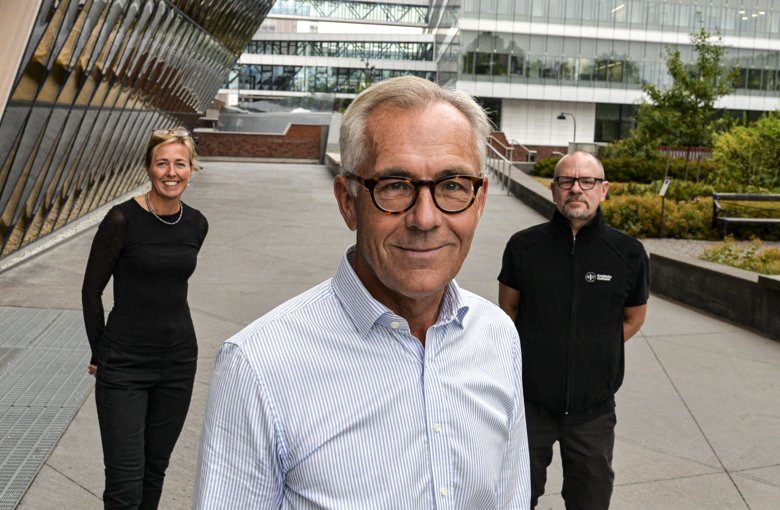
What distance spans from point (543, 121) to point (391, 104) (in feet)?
211

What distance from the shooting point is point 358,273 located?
201 centimetres

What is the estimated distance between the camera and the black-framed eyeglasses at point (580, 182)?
433 centimetres

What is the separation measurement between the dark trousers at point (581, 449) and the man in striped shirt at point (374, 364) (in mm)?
2276

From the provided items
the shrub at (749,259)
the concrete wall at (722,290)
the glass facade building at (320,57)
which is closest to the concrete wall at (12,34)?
the concrete wall at (722,290)

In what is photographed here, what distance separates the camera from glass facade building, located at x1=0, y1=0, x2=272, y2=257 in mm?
9328

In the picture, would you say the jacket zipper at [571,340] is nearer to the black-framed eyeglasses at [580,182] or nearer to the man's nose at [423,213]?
the black-framed eyeglasses at [580,182]

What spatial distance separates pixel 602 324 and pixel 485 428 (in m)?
2.31

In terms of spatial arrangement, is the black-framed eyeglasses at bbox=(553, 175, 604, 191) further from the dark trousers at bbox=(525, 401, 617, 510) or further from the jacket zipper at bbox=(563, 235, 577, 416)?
the dark trousers at bbox=(525, 401, 617, 510)

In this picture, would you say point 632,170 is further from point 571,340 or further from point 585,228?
point 571,340

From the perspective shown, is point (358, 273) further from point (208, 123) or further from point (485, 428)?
point (208, 123)

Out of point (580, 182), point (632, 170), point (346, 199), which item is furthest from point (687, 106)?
point (346, 199)

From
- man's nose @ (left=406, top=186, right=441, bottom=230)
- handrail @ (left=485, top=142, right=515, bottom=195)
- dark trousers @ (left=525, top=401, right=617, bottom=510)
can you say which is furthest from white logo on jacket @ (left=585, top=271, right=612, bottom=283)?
handrail @ (left=485, top=142, right=515, bottom=195)

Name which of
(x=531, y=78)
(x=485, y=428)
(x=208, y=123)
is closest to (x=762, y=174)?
(x=485, y=428)

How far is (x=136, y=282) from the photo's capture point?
4188 mm
